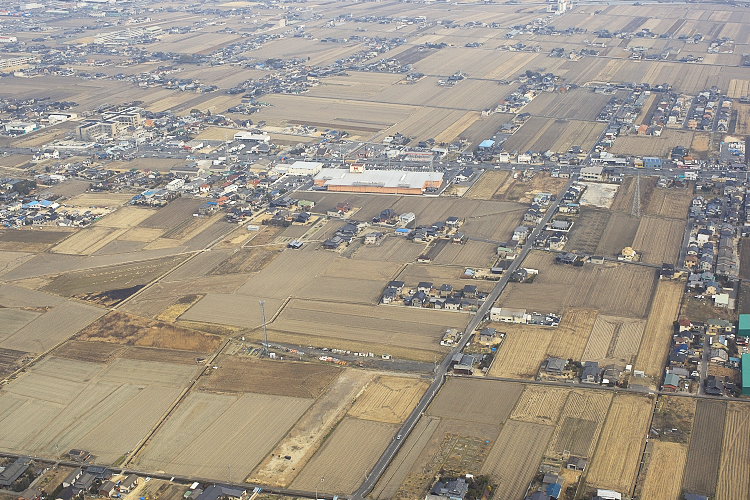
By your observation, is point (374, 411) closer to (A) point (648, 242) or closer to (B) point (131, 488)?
(B) point (131, 488)

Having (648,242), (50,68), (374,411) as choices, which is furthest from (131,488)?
(50,68)

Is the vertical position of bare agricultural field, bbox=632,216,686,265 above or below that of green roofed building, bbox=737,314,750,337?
below

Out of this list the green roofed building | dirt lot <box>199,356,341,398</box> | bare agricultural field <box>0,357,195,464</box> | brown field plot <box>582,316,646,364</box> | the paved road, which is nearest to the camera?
the paved road

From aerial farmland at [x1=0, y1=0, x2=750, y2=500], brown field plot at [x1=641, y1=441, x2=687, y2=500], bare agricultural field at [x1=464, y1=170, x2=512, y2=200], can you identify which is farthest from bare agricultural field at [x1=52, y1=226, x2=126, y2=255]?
brown field plot at [x1=641, y1=441, x2=687, y2=500]

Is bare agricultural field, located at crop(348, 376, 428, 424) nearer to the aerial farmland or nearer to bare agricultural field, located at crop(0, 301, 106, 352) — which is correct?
the aerial farmland

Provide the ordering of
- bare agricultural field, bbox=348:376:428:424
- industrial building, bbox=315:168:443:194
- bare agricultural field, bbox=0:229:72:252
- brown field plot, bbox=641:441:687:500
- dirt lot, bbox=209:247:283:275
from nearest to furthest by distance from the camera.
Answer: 1. brown field plot, bbox=641:441:687:500
2. bare agricultural field, bbox=348:376:428:424
3. dirt lot, bbox=209:247:283:275
4. bare agricultural field, bbox=0:229:72:252
5. industrial building, bbox=315:168:443:194

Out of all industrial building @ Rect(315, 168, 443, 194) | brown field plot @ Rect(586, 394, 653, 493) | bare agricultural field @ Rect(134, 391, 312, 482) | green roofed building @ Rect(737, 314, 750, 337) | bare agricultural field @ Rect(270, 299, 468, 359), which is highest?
bare agricultural field @ Rect(134, 391, 312, 482)

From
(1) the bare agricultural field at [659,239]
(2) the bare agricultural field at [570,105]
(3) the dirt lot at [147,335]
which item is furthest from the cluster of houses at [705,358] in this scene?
(2) the bare agricultural field at [570,105]

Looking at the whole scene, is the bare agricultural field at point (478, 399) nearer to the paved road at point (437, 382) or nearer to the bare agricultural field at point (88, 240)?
the paved road at point (437, 382)
